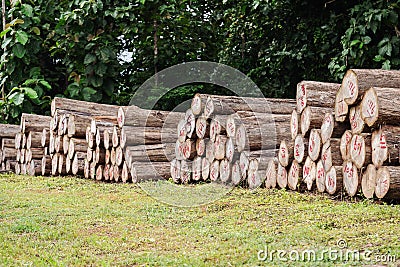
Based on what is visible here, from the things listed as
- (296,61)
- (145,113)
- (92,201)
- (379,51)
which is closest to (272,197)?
(92,201)

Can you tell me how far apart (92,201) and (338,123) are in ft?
9.97

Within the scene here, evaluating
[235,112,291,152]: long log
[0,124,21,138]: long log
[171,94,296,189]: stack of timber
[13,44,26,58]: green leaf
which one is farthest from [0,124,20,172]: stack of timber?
[235,112,291,152]: long log

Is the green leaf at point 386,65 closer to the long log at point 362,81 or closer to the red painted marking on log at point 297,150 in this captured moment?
the long log at point 362,81

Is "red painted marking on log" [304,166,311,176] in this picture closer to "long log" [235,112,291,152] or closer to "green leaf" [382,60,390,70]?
"long log" [235,112,291,152]

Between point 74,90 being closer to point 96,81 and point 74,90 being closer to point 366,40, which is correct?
point 96,81

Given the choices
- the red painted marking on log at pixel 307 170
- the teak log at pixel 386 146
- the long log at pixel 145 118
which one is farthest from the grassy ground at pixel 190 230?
the long log at pixel 145 118

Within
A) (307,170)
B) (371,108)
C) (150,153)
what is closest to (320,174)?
(307,170)

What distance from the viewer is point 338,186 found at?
6.19m

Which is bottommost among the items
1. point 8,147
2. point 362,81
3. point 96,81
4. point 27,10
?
point 8,147

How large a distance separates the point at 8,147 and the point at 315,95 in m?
7.32

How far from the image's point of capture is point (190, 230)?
5.00m

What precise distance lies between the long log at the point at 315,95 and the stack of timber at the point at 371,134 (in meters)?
0.47

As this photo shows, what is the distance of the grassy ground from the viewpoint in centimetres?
405

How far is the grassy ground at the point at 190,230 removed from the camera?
4048mm
